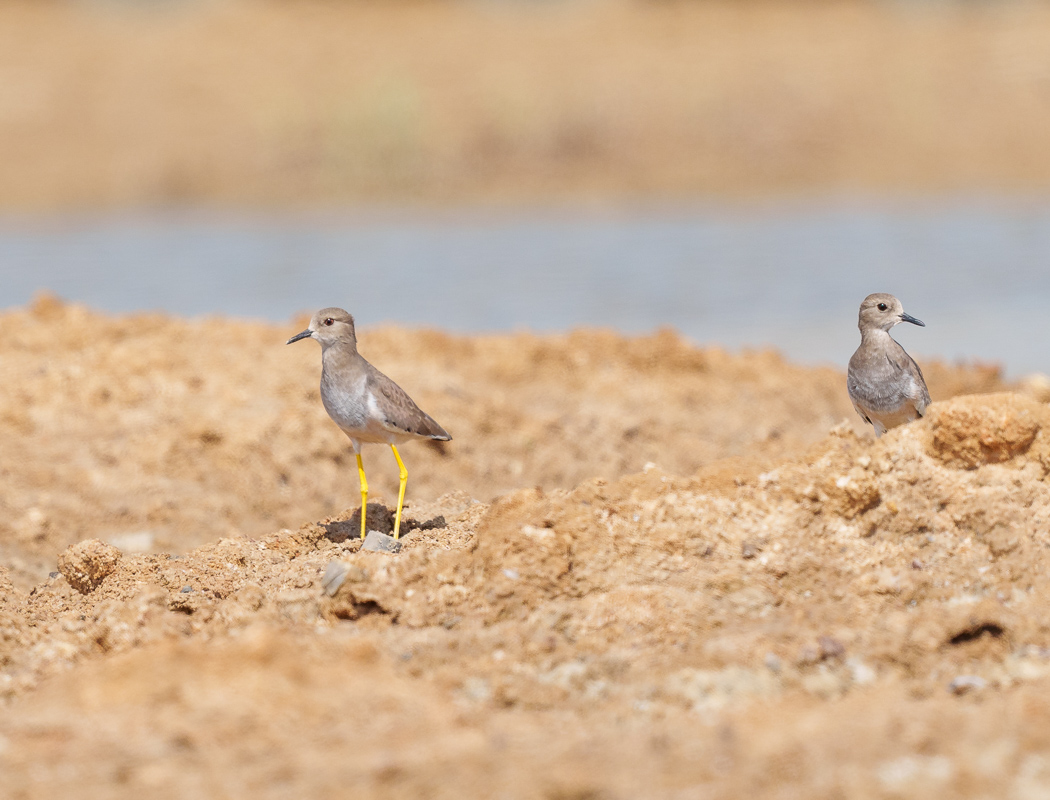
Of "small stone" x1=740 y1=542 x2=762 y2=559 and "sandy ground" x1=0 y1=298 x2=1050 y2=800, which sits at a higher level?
"small stone" x1=740 y1=542 x2=762 y2=559

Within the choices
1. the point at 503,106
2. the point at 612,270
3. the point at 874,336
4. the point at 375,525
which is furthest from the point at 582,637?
the point at 503,106

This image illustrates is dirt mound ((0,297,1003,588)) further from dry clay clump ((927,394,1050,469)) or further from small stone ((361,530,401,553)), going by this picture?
small stone ((361,530,401,553))

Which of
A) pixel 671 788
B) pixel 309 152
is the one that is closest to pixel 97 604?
pixel 671 788

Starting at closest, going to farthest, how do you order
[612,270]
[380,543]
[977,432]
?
1. [977,432]
2. [380,543]
3. [612,270]

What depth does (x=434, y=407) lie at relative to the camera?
10055 mm

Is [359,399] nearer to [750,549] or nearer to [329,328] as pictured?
[329,328]

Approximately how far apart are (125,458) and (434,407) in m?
2.31

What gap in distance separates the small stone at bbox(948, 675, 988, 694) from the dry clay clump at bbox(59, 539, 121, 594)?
3859 millimetres

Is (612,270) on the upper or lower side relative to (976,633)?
upper

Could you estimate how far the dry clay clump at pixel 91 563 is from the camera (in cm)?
622

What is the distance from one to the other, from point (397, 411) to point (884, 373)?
235cm

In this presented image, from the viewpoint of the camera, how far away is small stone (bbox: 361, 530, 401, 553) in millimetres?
5847

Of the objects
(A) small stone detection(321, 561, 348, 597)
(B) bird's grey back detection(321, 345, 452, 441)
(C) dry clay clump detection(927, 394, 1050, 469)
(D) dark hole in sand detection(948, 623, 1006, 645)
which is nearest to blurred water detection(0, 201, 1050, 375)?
(C) dry clay clump detection(927, 394, 1050, 469)

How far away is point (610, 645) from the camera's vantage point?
4.75 metres
